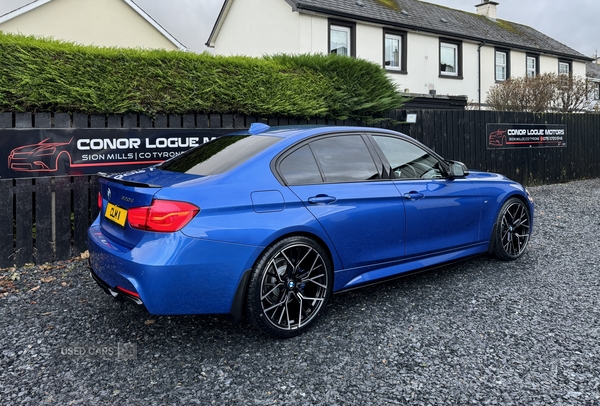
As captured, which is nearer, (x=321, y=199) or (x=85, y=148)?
(x=321, y=199)

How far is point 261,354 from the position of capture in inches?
127

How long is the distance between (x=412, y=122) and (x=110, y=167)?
5612 mm

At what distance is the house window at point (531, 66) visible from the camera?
76.7 feet

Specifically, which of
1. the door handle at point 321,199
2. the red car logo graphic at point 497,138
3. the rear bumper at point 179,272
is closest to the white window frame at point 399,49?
the red car logo graphic at point 497,138

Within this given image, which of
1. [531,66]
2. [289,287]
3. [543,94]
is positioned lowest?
[289,287]

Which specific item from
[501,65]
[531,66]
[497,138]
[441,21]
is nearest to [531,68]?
[531,66]

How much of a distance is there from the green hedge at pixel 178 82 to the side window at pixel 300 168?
3.00m

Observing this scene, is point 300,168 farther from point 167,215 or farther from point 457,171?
point 457,171

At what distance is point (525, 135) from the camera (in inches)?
465

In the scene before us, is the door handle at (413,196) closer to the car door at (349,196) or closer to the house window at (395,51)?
the car door at (349,196)

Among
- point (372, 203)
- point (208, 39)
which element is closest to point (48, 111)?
point (372, 203)

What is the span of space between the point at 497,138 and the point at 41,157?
9635 mm

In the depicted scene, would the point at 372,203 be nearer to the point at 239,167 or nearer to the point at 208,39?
the point at 239,167

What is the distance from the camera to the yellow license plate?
129 inches
